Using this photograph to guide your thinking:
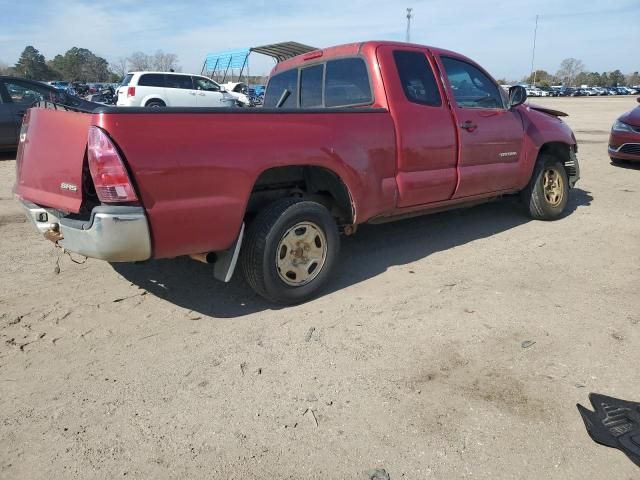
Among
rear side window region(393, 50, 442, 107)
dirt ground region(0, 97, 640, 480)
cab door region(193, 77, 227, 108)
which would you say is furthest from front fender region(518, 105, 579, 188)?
cab door region(193, 77, 227, 108)

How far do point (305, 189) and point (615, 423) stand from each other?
2583 millimetres

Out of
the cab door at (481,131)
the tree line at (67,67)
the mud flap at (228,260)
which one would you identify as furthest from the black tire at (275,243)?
the tree line at (67,67)

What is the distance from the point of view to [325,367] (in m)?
2.97

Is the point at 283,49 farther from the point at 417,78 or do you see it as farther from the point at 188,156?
the point at 188,156

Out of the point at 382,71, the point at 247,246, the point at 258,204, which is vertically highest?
the point at 382,71

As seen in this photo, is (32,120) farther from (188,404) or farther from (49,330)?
(188,404)

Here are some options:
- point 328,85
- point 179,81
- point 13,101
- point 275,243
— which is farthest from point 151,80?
point 275,243

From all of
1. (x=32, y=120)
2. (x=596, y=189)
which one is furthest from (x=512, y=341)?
(x=596, y=189)

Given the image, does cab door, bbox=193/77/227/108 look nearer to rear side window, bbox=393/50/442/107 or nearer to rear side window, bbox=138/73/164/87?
rear side window, bbox=138/73/164/87

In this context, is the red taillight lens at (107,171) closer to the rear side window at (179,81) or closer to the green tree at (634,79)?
the rear side window at (179,81)

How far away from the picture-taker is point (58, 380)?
2.83 meters

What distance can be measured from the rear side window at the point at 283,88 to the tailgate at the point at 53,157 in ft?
7.66

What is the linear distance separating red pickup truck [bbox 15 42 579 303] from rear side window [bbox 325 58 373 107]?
0.5 inches

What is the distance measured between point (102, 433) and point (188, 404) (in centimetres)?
42
